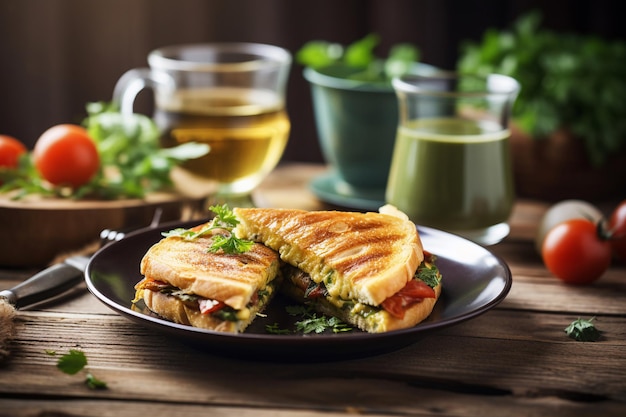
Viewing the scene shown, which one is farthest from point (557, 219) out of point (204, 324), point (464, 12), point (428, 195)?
point (464, 12)

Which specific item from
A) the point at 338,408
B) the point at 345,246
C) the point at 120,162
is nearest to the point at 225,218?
the point at 345,246

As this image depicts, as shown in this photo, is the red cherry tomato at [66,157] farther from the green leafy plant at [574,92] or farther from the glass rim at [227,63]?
the green leafy plant at [574,92]

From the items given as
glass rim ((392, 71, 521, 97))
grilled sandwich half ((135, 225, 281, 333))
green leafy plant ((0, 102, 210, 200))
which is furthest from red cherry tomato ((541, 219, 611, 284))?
green leafy plant ((0, 102, 210, 200))

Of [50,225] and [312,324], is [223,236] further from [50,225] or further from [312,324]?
[50,225]

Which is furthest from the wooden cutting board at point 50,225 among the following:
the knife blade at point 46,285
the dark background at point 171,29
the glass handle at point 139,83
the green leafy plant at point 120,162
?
the dark background at point 171,29

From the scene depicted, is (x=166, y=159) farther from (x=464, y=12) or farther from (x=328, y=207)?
(x=464, y=12)
